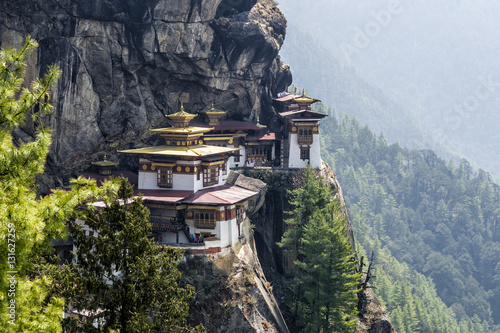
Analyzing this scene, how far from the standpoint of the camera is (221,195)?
40.3 m

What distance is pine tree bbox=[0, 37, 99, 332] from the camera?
1327 cm

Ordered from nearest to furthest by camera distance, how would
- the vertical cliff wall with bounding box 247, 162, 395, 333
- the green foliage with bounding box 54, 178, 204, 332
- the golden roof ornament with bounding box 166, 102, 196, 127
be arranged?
the green foliage with bounding box 54, 178, 204, 332, the golden roof ornament with bounding box 166, 102, 196, 127, the vertical cliff wall with bounding box 247, 162, 395, 333

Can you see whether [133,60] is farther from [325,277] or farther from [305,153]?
[325,277]

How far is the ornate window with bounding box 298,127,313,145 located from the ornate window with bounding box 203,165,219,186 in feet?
39.5

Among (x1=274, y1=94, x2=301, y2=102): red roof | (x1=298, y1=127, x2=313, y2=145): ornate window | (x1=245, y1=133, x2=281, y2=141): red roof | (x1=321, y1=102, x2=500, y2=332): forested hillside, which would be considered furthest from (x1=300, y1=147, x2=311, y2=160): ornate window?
(x1=321, y1=102, x2=500, y2=332): forested hillside

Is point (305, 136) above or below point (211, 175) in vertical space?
above

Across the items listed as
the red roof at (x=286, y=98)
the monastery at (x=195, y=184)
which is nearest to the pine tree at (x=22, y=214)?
the monastery at (x=195, y=184)

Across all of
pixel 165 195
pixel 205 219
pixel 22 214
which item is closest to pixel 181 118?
pixel 165 195

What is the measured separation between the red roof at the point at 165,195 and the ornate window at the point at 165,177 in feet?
2.55

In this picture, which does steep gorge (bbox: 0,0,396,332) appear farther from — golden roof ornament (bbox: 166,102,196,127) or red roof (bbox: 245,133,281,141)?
golden roof ornament (bbox: 166,102,196,127)

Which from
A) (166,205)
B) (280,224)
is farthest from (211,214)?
(280,224)

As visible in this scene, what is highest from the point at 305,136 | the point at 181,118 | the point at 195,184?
the point at 181,118

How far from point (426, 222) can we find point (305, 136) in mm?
110589

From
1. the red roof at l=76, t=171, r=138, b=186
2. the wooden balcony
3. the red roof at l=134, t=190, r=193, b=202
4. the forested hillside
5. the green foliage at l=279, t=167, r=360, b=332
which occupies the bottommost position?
the forested hillside
